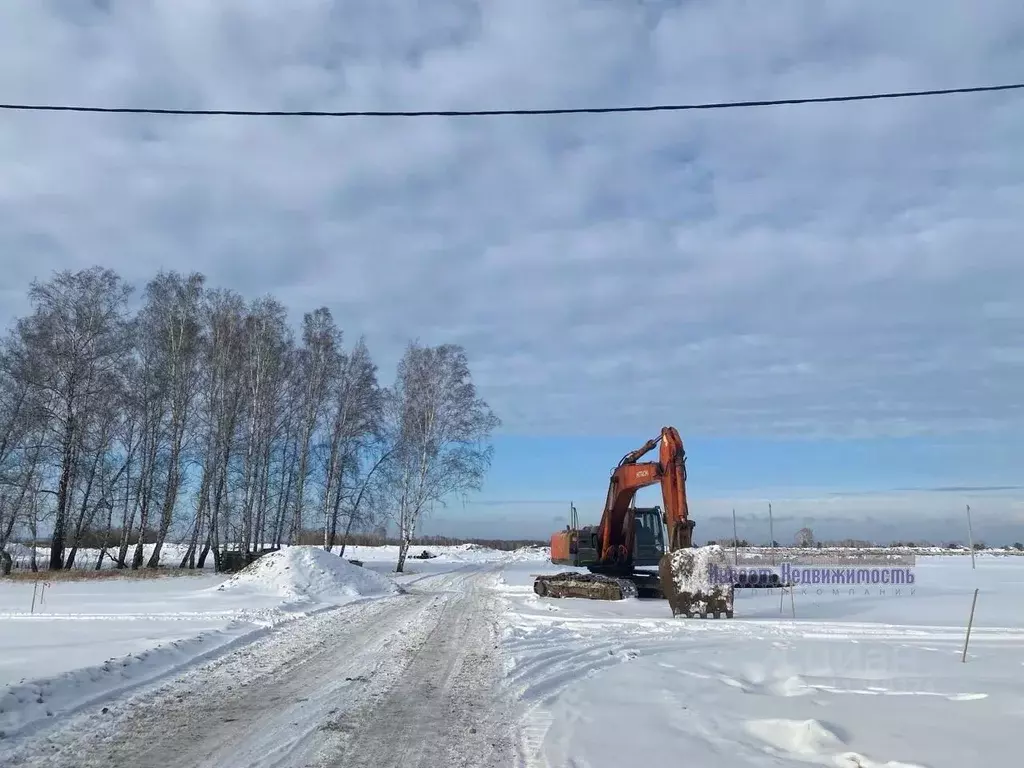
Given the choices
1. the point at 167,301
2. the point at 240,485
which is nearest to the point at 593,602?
the point at 240,485

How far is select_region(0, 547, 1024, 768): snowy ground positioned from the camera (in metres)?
5.62

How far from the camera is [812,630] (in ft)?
42.8

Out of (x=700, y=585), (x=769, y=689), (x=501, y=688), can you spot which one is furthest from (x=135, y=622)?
(x=700, y=585)

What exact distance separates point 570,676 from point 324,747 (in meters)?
3.73

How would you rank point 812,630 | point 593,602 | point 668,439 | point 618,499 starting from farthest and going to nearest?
point 618,499, point 593,602, point 668,439, point 812,630

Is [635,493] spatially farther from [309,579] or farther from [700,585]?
[309,579]

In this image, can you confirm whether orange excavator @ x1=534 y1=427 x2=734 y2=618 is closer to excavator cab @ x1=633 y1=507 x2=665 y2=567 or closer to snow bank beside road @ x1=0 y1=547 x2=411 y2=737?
excavator cab @ x1=633 y1=507 x2=665 y2=567

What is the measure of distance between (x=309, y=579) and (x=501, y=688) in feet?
45.4

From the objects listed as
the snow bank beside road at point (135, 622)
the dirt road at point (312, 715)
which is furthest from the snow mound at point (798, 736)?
the snow bank beside road at point (135, 622)

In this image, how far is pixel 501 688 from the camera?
317 inches

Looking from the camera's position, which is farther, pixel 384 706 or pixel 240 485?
pixel 240 485

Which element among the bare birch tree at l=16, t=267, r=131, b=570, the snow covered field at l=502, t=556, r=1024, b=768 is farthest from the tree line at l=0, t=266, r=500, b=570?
the snow covered field at l=502, t=556, r=1024, b=768

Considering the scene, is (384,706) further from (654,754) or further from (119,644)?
Result: (119,644)

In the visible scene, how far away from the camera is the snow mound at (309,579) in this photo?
64.7 feet
